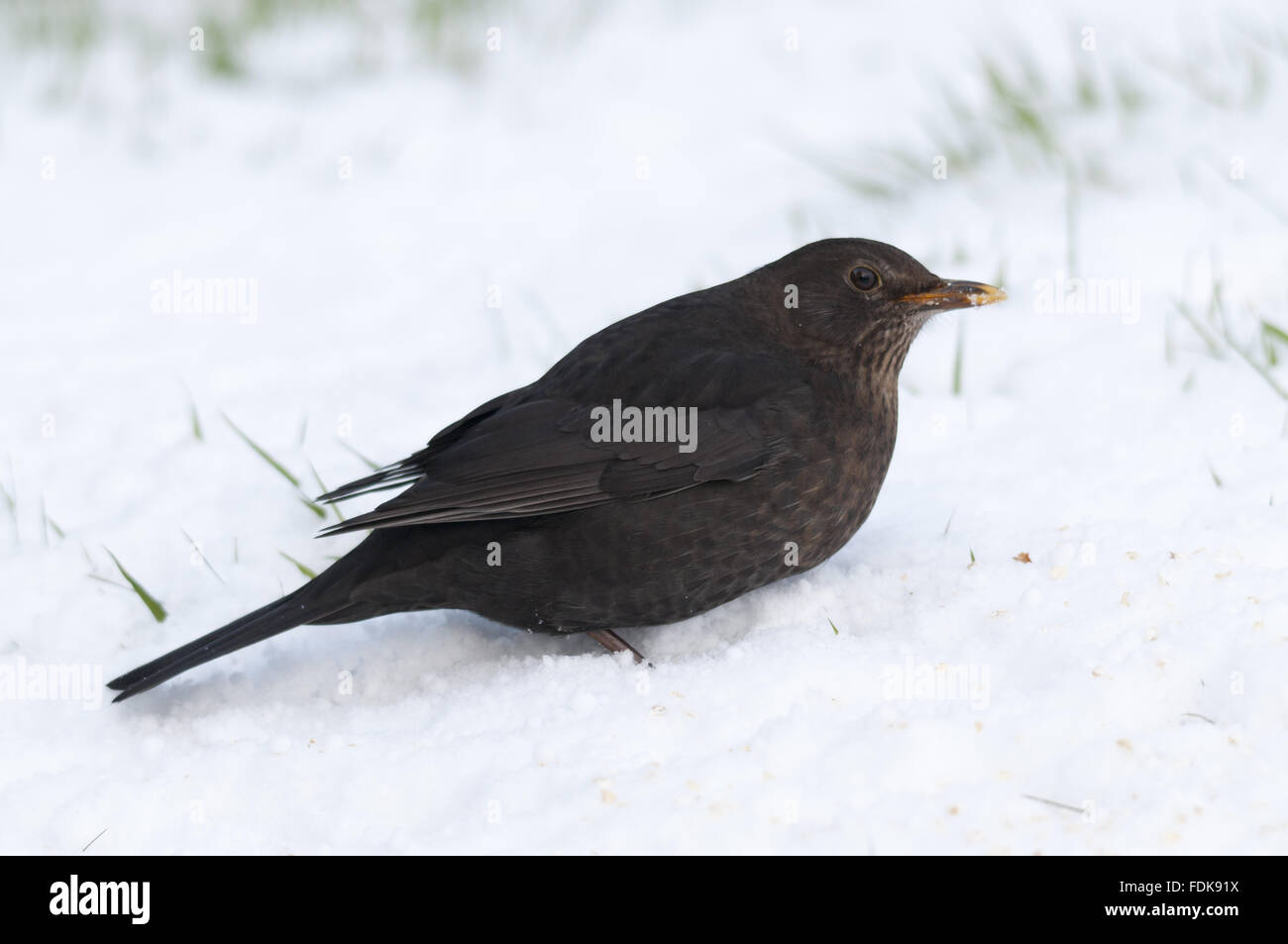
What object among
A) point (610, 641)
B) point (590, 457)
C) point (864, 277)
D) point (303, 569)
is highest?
point (864, 277)

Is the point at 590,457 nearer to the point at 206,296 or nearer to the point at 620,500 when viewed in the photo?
the point at 620,500

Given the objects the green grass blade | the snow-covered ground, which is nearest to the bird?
the snow-covered ground

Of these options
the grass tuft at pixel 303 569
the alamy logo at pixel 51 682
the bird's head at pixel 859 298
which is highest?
the bird's head at pixel 859 298

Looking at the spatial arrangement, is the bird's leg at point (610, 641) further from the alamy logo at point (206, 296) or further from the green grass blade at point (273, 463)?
the alamy logo at point (206, 296)

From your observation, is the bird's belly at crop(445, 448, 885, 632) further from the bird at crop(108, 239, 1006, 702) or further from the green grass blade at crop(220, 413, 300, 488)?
the green grass blade at crop(220, 413, 300, 488)

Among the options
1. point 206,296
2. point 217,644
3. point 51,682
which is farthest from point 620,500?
point 206,296

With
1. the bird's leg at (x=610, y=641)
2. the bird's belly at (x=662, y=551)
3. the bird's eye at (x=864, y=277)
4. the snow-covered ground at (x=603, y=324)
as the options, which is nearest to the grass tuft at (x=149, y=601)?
the snow-covered ground at (x=603, y=324)
